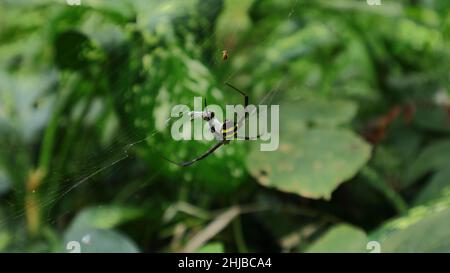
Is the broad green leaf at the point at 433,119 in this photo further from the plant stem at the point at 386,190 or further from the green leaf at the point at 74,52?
the green leaf at the point at 74,52

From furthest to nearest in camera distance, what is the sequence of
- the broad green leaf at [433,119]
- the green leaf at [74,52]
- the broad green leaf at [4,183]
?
the broad green leaf at [433,119] → the broad green leaf at [4,183] → the green leaf at [74,52]

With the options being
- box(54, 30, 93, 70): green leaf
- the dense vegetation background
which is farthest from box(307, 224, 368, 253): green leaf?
box(54, 30, 93, 70): green leaf

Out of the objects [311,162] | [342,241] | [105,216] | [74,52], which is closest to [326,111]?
[311,162]

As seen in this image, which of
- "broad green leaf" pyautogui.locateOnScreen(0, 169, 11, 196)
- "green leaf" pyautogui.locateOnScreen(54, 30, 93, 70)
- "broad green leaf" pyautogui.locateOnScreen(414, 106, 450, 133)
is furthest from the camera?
"broad green leaf" pyautogui.locateOnScreen(414, 106, 450, 133)

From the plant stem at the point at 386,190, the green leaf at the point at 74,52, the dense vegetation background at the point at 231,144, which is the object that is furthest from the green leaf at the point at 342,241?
the green leaf at the point at 74,52

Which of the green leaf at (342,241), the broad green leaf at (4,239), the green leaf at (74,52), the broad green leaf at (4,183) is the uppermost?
the green leaf at (74,52)

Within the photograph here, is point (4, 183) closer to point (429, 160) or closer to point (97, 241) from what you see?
point (97, 241)

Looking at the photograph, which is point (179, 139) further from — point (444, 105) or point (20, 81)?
point (444, 105)

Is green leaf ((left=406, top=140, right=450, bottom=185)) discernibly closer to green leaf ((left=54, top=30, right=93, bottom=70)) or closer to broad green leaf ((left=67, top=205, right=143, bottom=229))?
broad green leaf ((left=67, top=205, right=143, bottom=229))
